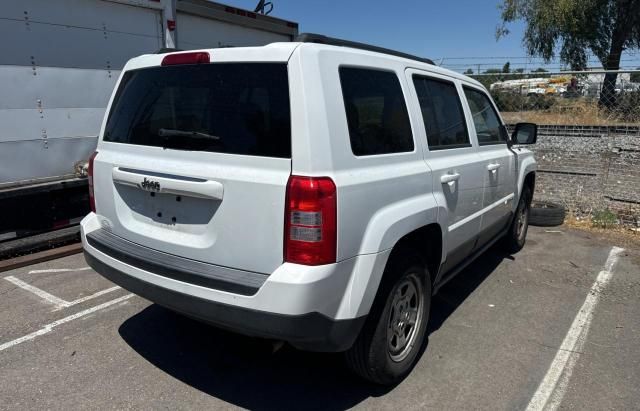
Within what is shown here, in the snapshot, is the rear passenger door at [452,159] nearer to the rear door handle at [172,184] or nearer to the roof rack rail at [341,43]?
the roof rack rail at [341,43]

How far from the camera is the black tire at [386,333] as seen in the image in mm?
2742

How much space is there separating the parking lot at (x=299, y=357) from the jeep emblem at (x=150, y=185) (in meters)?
1.24

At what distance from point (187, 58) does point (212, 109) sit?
41 cm

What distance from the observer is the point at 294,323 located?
2281 mm

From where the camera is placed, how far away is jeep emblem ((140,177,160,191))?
8.80 feet

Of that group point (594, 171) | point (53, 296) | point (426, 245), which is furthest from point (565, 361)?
point (594, 171)

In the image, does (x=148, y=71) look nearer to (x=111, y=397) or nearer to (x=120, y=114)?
(x=120, y=114)

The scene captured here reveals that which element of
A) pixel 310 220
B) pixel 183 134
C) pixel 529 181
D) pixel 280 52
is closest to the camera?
pixel 310 220

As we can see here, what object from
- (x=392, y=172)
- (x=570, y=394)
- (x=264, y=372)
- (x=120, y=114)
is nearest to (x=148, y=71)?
(x=120, y=114)

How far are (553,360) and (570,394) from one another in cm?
41

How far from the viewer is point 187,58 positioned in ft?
9.03

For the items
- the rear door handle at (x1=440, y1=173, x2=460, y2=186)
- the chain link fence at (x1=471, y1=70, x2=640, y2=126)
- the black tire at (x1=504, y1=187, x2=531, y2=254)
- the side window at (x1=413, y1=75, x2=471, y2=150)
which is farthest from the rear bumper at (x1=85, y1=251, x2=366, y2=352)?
the chain link fence at (x1=471, y1=70, x2=640, y2=126)

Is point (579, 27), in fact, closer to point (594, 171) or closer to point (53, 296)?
point (594, 171)

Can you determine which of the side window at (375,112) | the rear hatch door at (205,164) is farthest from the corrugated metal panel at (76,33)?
the side window at (375,112)
